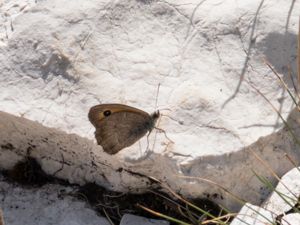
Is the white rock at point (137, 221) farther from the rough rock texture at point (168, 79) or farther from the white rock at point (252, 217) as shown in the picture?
the white rock at point (252, 217)

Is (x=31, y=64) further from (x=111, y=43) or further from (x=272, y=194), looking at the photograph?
(x=272, y=194)

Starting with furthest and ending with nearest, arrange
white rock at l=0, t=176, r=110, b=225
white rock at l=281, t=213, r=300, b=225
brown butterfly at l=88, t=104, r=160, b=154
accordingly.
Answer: white rock at l=0, t=176, r=110, b=225 → brown butterfly at l=88, t=104, r=160, b=154 → white rock at l=281, t=213, r=300, b=225

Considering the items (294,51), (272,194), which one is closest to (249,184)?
(272,194)

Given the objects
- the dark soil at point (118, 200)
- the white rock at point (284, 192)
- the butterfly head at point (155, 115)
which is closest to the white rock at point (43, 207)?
the dark soil at point (118, 200)

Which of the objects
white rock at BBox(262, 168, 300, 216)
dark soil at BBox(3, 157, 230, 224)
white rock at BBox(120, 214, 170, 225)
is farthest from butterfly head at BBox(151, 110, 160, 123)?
white rock at BBox(262, 168, 300, 216)

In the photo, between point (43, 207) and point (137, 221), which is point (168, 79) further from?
point (43, 207)

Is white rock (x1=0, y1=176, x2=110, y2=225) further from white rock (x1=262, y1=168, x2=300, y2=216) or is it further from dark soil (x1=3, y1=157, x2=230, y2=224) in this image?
white rock (x1=262, y1=168, x2=300, y2=216)
